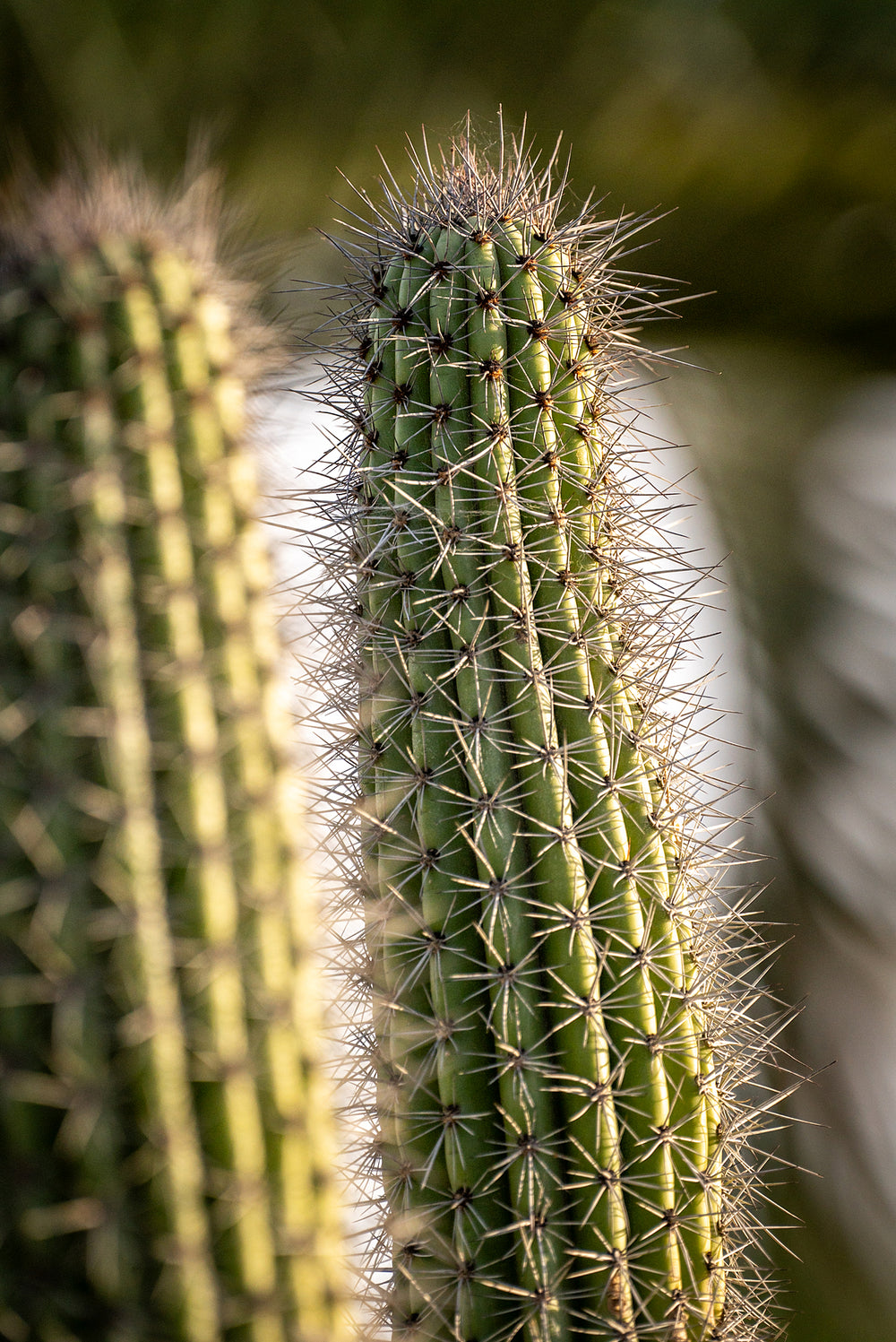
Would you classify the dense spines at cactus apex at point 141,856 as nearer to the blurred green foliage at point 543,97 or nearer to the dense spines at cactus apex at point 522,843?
the dense spines at cactus apex at point 522,843

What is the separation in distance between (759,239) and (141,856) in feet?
4.67

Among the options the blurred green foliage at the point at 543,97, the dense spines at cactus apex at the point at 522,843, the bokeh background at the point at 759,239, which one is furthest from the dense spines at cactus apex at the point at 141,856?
the blurred green foliage at the point at 543,97

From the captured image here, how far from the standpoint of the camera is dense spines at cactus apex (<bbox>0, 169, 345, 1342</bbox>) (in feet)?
1.37

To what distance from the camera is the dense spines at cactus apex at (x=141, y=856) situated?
417 millimetres

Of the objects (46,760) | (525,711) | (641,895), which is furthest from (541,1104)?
(46,760)

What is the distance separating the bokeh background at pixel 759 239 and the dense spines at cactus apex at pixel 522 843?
0.61 ft

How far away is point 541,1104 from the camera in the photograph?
0.59 metres

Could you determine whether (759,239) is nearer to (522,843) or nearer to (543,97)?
(543,97)

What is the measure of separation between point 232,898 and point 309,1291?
0.69 ft

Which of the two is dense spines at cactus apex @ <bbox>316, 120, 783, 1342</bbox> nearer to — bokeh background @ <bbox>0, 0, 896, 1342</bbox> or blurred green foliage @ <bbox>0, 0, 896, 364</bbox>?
bokeh background @ <bbox>0, 0, 896, 1342</bbox>

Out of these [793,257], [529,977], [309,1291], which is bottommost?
[309,1291]

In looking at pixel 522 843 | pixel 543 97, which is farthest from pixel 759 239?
pixel 522 843

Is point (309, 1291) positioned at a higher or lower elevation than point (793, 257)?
lower

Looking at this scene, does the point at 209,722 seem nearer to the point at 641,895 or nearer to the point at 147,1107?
the point at 147,1107
